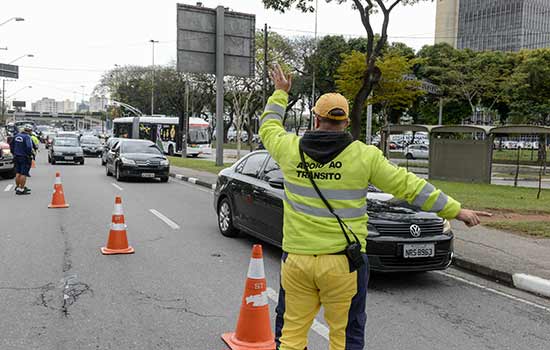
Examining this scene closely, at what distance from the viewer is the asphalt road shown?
462 cm

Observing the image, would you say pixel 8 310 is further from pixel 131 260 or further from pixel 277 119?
pixel 277 119

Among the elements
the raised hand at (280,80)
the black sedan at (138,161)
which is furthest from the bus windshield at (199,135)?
the raised hand at (280,80)

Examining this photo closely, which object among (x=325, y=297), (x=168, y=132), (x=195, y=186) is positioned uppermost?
(x=168, y=132)

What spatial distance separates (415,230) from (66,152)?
24.5 m

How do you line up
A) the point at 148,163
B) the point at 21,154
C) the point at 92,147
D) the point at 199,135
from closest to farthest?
the point at 21,154
the point at 148,163
the point at 92,147
the point at 199,135

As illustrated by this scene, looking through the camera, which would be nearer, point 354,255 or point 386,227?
point 354,255

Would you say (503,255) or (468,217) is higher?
(468,217)

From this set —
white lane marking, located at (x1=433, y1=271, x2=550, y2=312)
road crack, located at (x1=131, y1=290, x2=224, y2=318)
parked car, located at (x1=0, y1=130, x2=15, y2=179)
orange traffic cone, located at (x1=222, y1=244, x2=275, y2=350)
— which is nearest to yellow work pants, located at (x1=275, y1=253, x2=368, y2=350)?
orange traffic cone, located at (x1=222, y1=244, x2=275, y2=350)

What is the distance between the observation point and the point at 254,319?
424 cm

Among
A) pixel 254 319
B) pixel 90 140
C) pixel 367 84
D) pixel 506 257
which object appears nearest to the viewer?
pixel 254 319

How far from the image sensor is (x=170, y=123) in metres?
41.2

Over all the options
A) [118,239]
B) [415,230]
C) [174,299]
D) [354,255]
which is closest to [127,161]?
[118,239]

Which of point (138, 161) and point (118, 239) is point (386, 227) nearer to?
point (118, 239)

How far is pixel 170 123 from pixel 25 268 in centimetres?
3518
